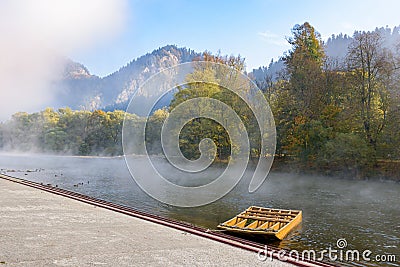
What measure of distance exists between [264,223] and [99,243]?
25.3ft

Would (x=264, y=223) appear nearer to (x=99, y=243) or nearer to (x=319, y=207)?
(x=319, y=207)

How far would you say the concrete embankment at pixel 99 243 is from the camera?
639 cm

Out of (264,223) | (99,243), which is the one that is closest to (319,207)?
(264,223)

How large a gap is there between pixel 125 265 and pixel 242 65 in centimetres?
4253

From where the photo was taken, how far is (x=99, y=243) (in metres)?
7.54

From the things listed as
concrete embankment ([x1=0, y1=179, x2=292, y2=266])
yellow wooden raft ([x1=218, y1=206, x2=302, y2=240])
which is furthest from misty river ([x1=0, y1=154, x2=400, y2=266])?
concrete embankment ([x1=0, y1=179, x2=292, y2=266])

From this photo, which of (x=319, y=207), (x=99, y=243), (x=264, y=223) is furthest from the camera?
(x=319, y=207)

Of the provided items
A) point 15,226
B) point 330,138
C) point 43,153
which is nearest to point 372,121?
point 330,138

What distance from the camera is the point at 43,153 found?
98.6m

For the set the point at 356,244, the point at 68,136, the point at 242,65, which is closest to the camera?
the point at 356,244

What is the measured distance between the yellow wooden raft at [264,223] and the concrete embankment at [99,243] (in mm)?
3949

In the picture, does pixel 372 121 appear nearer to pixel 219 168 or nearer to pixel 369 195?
pixel 369 195

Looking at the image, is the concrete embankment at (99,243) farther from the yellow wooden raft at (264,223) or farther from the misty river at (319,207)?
the misty river at (319,207)

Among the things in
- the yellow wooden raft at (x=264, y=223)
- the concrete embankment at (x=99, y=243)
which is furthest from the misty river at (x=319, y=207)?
the concrete embankment at (x=99, y=243)
